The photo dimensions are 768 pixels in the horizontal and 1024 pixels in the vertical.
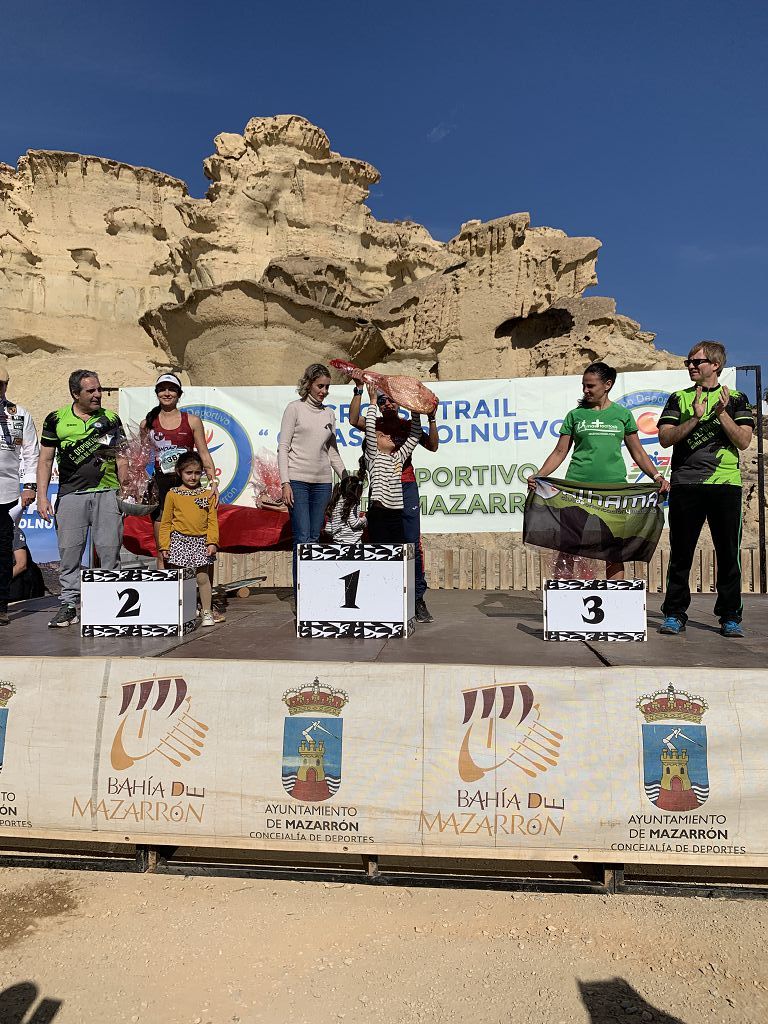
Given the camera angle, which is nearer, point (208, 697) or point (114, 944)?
point (114, 944)

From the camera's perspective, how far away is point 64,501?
4867mm

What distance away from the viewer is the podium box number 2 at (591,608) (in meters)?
3.97

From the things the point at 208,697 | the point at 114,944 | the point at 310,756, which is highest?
the point at 208,697

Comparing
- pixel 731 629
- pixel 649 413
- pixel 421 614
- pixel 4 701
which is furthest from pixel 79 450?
pixel 649 413

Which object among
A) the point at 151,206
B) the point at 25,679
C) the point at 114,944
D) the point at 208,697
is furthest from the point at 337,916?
the point at 151,206

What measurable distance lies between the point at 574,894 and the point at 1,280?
43052 millimetres

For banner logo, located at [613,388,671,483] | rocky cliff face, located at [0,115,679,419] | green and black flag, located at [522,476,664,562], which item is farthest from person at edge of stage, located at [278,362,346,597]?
rocky cliff face, located at [0,115,679,419]

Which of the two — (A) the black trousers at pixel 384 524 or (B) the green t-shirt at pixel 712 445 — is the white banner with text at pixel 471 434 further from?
(B) the green t-shirt at pixel 712 445

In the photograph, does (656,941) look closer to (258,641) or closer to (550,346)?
(258,641)

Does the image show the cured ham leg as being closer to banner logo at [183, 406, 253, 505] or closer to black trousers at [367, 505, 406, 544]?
black trousers at [367, 505, 406, 544]

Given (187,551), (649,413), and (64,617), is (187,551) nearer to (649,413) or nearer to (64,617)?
(64,617)

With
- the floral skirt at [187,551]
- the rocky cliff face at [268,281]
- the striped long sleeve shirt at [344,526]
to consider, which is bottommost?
the floral skirt at [187,551]

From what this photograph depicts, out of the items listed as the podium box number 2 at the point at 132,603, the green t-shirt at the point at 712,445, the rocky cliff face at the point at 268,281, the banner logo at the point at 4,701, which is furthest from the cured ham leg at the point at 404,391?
the rocky cliff face at the point at 268,281

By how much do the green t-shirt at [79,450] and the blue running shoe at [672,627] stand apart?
13.0ft
